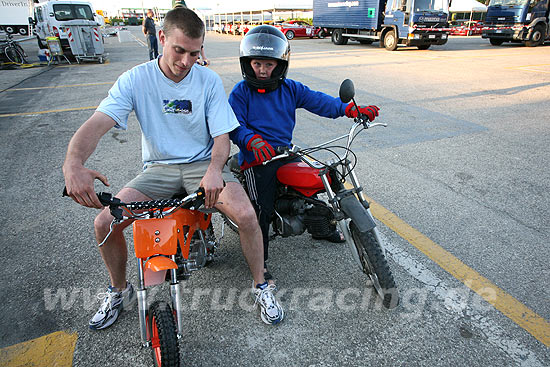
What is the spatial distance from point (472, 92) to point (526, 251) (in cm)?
658

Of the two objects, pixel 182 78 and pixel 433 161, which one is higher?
pixel 182 78

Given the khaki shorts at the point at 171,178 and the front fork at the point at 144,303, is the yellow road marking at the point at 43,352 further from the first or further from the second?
the khaki shorts at the point at 171,178

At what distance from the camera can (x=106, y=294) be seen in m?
2.35

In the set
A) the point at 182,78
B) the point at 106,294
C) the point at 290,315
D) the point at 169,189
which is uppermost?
the point at 182,78

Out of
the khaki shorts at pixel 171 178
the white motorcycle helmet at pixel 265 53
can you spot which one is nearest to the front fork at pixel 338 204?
the khaki shorts at pixel 171 178

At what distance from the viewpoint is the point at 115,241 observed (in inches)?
86.4

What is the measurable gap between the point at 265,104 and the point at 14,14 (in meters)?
37.2

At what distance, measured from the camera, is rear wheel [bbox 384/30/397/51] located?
1735 cm

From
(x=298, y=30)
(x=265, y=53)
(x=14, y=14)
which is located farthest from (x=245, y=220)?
(x=14, y=14)

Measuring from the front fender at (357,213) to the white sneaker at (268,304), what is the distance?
742mm

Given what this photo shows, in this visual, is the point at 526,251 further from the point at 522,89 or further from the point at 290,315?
the point at 522,89

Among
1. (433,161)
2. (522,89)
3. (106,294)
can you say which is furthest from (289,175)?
(522,89)

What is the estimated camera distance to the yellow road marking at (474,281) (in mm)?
2229

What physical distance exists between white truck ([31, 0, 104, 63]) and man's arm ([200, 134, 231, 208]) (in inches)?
564
